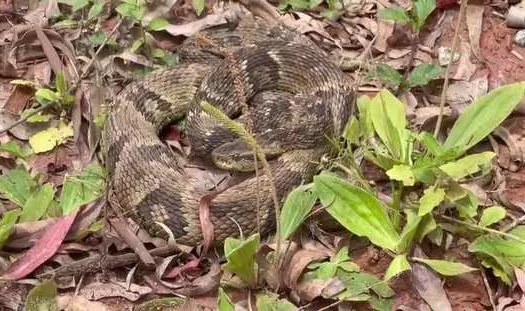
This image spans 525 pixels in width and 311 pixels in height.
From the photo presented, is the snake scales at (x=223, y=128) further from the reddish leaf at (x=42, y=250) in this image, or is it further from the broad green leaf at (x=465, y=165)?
the broad green leaf at (x=465, y=165)

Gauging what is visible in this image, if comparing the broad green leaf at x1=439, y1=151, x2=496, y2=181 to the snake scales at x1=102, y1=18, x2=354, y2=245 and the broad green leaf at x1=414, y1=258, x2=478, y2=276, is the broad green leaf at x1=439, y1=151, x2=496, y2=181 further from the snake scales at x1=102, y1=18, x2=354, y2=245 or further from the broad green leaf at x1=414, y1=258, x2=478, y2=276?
the snake scales at x1=102, y1=18, x2=354, y2=245

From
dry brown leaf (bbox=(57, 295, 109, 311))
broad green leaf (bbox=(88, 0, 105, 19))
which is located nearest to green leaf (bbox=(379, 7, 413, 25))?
broad green leaf (bbox=(88, 0, 105, 19))

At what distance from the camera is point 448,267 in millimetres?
3857

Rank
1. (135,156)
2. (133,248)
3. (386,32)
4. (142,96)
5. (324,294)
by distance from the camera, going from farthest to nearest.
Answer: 1. (386,32)
2. (142,96)
3. (135,156)
4. (133,248)
5. (324,294)

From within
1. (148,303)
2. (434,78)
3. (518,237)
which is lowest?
(148,303)

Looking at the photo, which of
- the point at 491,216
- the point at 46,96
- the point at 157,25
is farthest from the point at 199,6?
the point at 491,216

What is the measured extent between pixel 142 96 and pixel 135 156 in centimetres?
49

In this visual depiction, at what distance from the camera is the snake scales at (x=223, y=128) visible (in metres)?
4.23

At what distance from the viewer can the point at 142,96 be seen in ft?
15.9

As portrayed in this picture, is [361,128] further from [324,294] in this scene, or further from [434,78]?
[324,294]

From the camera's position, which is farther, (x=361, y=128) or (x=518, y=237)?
(x=361, y=128)

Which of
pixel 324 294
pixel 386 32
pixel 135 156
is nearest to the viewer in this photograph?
pixel 324 294

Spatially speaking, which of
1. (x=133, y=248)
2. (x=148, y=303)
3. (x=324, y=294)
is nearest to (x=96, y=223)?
(x=133, y=248)

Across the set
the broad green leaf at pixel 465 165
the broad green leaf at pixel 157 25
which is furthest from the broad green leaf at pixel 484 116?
the broad green leaf at pixel 157 25
